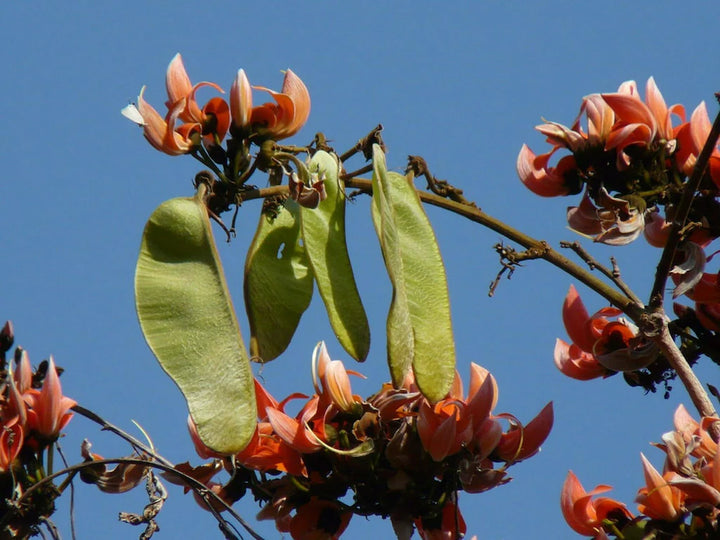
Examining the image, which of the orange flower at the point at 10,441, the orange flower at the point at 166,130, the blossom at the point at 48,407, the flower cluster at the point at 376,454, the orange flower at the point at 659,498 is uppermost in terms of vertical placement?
the orange flower at the point at 166,130

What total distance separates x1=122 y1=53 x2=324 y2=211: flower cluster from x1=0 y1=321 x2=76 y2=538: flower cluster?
43 centimetres

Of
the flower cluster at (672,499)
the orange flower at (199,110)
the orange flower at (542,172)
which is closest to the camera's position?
the flower cluster at (672,499)

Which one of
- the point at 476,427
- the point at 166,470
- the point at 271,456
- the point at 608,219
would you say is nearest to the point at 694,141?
the point at 608,219

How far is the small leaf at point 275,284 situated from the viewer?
2580mm

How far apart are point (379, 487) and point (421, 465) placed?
82 millimetres

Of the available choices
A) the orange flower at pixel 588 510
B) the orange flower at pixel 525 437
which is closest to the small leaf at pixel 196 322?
the orange flower at pixel 525 437

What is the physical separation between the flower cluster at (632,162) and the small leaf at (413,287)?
30 centimetres

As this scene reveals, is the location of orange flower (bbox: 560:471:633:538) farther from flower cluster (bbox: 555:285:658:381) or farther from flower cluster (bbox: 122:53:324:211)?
flower cluster (bbox: 122:53:324:211)

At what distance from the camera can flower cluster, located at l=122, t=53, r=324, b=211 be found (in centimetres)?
237

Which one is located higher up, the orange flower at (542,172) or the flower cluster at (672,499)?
the orange flower at (542,172)

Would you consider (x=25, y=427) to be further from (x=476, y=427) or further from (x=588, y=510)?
(x=588, y=510)

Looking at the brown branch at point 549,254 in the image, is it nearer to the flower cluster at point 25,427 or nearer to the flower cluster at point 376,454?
the flower cluster at point 376,454

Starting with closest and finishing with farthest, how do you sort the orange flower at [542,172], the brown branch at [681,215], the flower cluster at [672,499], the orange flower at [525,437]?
the flower cluster at [672,499] < the brown branch at [681,215] < the orange flower at [525,437] < the orange flower at [542,172]

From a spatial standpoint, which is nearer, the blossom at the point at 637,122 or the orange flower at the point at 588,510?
the orange flower at the point at 588,510
